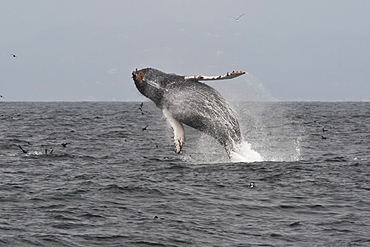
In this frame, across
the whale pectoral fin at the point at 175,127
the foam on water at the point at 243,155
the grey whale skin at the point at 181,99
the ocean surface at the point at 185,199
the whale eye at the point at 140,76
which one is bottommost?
the ocean surface at the point at 185,199

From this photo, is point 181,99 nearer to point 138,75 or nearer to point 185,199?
point 138,75

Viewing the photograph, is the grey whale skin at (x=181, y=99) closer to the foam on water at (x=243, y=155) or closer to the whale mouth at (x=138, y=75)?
the whale mouth at (x=138, y=75)

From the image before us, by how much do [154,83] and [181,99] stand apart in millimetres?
1040

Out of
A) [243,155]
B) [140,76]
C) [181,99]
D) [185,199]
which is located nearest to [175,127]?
[181,99]

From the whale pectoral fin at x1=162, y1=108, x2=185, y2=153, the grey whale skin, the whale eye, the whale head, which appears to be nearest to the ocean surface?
the whale pectoral fin at x1=162, y1=108, x2=185, y2=153

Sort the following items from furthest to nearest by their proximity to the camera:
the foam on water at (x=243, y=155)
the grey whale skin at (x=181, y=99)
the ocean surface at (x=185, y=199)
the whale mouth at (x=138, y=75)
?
the foam on water at (x=243, y=155)
the grey whale skin at (x=181, y=99)
the whale mouth at (x=138, y=75)
the ocean surface at (x=185, y=199)

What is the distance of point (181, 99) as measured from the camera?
60.6 ft

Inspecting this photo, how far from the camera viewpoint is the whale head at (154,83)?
60.8ft

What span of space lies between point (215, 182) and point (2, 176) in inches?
348

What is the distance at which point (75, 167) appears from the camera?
85.0ft

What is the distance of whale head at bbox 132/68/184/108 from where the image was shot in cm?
1855

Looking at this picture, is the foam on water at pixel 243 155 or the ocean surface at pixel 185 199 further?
the foam on water at pixel 243 155

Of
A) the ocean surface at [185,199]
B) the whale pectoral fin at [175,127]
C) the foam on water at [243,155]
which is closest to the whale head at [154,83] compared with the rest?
the whale pectoral fin at [175,127]

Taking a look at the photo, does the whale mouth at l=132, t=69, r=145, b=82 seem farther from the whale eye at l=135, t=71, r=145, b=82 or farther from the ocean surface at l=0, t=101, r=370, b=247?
the ocean surface at l=0, t=101, r=370, b=247
